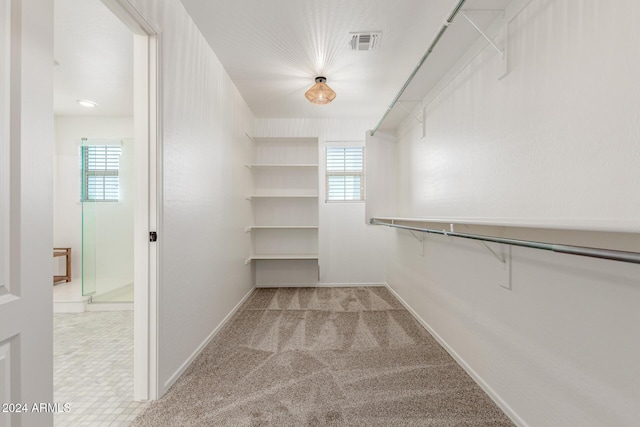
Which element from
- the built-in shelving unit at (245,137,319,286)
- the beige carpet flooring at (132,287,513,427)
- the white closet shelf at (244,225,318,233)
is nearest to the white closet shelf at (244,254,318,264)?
the built-in shelving unit at (245,137,319,286)

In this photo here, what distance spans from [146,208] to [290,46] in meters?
1.78

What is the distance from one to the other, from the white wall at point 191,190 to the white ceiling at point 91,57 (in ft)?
2.30

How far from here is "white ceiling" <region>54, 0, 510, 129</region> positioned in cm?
199

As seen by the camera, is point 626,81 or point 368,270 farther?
point 368,270

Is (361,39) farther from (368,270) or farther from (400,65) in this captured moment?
(368,270)

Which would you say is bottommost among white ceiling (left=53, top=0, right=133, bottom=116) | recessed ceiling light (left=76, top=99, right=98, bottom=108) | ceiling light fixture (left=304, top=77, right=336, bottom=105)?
ceiling light fixture (left=304, top=77, right=336, bottom=105)

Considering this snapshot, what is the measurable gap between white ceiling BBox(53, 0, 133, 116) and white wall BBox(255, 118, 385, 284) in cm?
180

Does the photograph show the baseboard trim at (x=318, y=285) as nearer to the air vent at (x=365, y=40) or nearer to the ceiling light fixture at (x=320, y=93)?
the ceiling light fixture at (x=320, y=93)

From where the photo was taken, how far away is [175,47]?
1889mm

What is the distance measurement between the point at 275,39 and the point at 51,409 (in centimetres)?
258

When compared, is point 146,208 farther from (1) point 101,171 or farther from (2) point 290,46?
(1) point 101,171

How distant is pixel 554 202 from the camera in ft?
4.04

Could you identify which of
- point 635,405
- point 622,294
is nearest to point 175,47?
point 622,294

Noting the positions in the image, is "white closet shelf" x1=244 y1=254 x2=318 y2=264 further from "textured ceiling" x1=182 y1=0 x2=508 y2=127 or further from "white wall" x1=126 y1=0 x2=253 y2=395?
"textured ceiling" x1=182 y1=0 x2=508 y2=127
